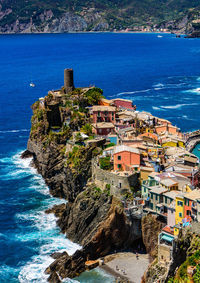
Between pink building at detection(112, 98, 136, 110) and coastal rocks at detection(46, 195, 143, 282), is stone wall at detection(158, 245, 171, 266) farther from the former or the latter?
pink building at detection(112, 98, 136, 110)

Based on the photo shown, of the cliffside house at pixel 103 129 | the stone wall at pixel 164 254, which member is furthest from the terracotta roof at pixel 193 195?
the cliffside house at pixel 103 129

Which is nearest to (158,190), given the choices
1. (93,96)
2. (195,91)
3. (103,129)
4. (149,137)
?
(149,137)

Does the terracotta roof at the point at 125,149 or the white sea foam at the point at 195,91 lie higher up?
the terracotta roof at the point at 125,149

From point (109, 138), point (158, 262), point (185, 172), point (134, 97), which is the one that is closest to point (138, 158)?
point (185, 172)

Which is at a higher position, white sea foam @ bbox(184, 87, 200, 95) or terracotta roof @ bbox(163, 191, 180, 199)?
white sea foam @ bbox(184, 87, 200, 95)

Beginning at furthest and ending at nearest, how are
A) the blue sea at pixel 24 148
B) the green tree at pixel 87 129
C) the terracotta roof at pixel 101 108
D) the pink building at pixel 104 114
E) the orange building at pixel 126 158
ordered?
the terracotta roof at pixel 101 108, the pink building at pixel 104 114, the green tree at pixel 87 129, the orange building at pixel 126 158, the blue sea at pixel 24 148

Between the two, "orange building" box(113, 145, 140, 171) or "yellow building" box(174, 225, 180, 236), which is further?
"orange building" box(113, 145, 140, 171)

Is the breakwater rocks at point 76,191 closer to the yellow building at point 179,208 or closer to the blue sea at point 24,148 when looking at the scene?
the blue sea at point 24,148

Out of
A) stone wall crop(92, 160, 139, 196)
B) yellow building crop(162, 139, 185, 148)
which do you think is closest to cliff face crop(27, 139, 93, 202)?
stone wall crop(92, 160, 139, 196)
